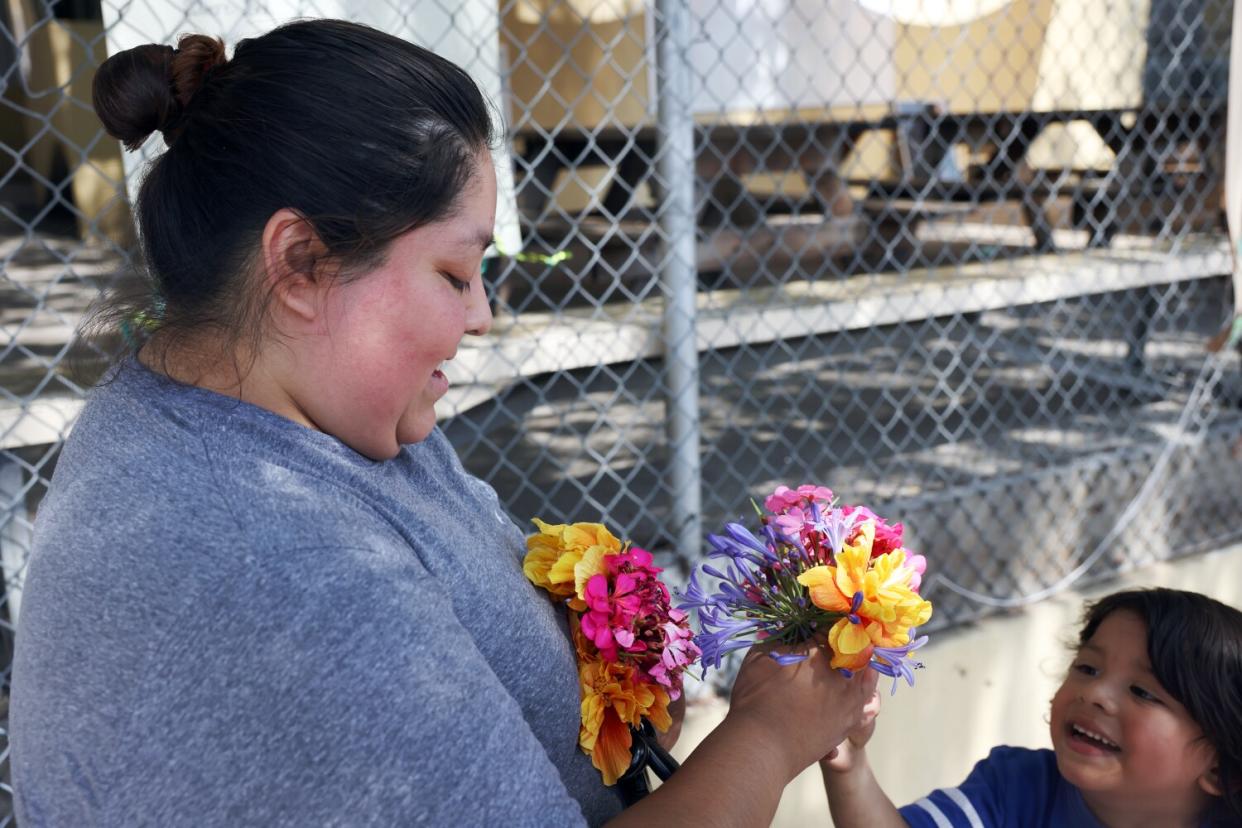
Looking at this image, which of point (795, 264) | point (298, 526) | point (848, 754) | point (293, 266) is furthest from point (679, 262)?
point (298, 526)

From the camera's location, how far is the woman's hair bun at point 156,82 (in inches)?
41.9

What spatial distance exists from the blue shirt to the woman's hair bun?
1.56 m

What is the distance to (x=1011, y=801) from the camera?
1.93 meters

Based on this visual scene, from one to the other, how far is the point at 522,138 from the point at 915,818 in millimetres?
3618

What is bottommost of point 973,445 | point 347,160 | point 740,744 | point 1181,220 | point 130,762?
point 973,445

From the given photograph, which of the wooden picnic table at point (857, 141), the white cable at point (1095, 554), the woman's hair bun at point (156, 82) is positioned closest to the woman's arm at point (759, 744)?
the woman's hair bun at point (156, 82)

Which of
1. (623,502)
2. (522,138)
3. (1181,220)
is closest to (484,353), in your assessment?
(623,502)

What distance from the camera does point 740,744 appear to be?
1.15m

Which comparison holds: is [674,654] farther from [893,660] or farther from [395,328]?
[395,328]

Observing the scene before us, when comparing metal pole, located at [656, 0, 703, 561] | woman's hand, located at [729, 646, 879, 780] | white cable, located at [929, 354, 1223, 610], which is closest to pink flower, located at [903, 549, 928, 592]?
woman's hand, located at [729, 646, 879, 780]

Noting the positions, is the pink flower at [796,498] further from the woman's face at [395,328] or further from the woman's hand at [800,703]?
the woman's face at [395,328]

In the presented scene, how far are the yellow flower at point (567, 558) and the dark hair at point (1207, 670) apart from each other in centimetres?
100

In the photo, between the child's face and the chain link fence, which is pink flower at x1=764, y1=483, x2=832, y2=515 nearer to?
the child's face

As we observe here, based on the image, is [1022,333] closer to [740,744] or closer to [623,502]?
[623,502]
